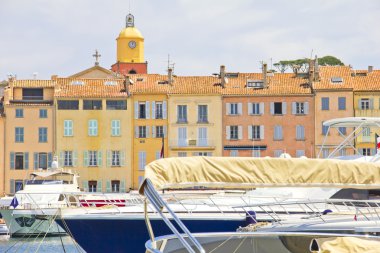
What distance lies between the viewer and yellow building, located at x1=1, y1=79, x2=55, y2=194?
269 feet

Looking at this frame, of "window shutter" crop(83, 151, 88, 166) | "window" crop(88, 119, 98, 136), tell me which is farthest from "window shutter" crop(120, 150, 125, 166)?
"window shutter" crop(83, 151, 88, 166)

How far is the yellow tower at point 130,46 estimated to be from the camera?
108500 mm

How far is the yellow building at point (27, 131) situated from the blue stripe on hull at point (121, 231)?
53757mm

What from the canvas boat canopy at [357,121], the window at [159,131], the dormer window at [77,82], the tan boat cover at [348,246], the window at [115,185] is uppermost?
the dormer window at [77,82]

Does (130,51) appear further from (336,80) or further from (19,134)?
(336,80)

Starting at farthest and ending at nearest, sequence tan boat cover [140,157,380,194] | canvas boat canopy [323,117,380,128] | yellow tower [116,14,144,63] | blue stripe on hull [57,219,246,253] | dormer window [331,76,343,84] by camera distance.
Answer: yellow tower [116,14,144,63]
dormer window [331,76,343,84]
canvas boat canopy [323,117,380,128]
blue stripe on hull [57,219,246,253]
tan boat cover [140,157,380,194]

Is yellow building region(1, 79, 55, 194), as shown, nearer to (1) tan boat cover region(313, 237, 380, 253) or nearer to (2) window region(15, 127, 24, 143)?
(2) window region(15, 127, 24, 143)

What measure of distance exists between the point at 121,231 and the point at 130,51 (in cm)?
8220

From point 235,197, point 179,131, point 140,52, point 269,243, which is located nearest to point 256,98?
point 179,131

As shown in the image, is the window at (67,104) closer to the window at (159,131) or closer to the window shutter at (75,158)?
the window shutter at (75,158)

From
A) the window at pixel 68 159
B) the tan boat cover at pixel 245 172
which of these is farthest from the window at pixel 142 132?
the tan boat cover at pixel 245 172

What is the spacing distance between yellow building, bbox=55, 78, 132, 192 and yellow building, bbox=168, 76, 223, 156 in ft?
10.6

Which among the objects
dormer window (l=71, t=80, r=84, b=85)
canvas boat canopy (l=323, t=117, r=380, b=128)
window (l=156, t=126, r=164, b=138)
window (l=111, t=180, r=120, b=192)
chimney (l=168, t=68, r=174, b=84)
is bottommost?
window (l=111, t=180, r=120, b=192)

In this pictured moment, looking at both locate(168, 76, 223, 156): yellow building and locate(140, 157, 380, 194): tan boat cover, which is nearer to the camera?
locate(140, 157, 380, 194): tan boat cover
